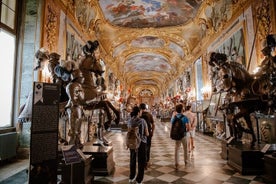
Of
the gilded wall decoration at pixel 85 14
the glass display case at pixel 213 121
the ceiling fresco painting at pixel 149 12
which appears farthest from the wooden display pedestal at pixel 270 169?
the ceiling fresco painting at pixel 149 12

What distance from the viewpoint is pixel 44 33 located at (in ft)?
21.7

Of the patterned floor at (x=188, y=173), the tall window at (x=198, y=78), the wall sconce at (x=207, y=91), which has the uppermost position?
the tall window at (x=198, y=78)

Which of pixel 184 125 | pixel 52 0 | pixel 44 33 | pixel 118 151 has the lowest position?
pixel 118 151

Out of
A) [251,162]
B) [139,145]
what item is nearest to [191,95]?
[251,162]

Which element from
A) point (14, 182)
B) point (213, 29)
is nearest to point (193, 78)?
point (213, 29)

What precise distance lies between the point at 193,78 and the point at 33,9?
1288 cm

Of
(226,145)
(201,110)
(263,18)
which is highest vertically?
(263,18)

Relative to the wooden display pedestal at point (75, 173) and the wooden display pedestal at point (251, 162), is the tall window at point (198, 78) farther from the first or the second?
the wooden display pedestal at point (75, 173)

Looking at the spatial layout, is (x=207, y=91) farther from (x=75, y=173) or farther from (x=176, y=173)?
(x=75, y=173)

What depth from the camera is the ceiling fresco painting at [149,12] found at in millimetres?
11693

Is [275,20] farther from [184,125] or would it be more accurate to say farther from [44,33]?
[44,33]

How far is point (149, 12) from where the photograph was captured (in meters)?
13.2

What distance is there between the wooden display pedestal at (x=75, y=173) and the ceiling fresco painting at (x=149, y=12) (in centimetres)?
1006

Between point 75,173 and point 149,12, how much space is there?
1191 centimetres
